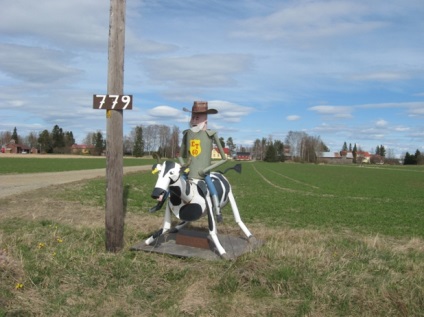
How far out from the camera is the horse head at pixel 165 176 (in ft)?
19.3

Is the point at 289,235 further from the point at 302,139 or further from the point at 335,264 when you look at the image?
the point at 302,139

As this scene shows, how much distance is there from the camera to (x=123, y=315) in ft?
14.2

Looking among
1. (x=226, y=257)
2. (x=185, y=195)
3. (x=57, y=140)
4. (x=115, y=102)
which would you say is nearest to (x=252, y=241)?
(x=226, y=257)

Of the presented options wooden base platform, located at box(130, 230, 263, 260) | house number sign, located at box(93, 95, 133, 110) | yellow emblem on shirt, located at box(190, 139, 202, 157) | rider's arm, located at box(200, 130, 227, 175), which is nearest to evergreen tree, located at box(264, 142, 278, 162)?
wooden base platform, located at box(130, 230, 263, 260)

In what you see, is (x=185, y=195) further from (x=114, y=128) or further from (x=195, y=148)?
(x=114, y=128)

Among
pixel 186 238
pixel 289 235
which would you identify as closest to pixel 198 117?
pixel 186 238

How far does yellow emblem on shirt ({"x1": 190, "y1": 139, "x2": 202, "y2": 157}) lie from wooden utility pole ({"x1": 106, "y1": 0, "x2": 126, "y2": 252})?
1131 mm

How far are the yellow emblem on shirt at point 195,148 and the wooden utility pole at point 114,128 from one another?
3.71 feet

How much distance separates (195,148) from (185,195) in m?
0.84

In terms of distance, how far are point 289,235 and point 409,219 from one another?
7588 millimetres

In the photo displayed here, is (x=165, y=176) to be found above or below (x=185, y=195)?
above

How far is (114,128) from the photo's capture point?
6707 millimetres

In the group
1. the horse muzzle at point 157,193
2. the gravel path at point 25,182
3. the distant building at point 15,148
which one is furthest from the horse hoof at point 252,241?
the distant building at point 15,148

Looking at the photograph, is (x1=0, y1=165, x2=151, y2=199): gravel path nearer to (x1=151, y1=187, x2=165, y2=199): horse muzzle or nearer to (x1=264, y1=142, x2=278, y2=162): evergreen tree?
(x1=151, y1=187, x2=165, y2=199): horse muzzle
